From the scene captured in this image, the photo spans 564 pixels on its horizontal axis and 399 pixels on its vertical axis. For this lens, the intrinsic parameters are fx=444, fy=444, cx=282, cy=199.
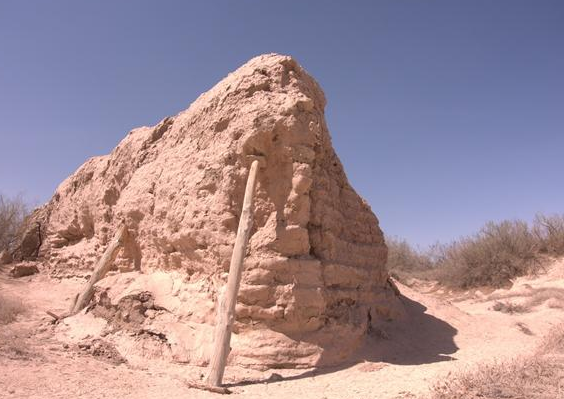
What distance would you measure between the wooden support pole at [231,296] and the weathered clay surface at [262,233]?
371 millimetres

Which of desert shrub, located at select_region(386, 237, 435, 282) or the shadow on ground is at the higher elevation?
desert shrub, located at select_region(386, 237, 435, 282)

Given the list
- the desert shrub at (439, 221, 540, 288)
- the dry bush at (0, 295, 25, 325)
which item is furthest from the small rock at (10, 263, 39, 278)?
the desert shrub at (439, 221, 540, 288)

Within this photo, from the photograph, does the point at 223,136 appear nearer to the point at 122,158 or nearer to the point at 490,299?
the point at 122,158

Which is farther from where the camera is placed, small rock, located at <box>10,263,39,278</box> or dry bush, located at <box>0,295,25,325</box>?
small rock, located at <box>10,263,39,278</box>

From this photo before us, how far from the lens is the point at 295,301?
564 cm

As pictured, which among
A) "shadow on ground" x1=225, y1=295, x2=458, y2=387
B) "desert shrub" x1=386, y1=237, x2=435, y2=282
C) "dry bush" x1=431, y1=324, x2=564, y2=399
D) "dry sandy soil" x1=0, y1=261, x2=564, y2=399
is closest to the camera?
"dry bush" x1=431, y1=324, x2=564, y2=399

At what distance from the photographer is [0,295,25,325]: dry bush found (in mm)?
7254

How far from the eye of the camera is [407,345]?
6953 mm

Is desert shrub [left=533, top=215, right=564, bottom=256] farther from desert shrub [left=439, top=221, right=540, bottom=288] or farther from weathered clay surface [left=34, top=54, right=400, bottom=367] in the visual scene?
weathered clay surface [left=34, top=54, right=400, bottom=367]

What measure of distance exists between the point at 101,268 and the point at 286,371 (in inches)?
172

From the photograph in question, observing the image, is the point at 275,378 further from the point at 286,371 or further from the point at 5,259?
the point at 5,259

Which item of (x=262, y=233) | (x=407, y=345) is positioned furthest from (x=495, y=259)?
(x=262, y=233)

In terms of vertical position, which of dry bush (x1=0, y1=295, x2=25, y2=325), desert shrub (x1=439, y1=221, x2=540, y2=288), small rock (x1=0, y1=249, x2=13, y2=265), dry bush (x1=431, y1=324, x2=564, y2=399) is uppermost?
→ desert shrub (x1=439, y1=221, x2=540, y2=288)

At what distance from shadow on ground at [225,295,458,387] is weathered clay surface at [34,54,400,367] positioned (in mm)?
196
